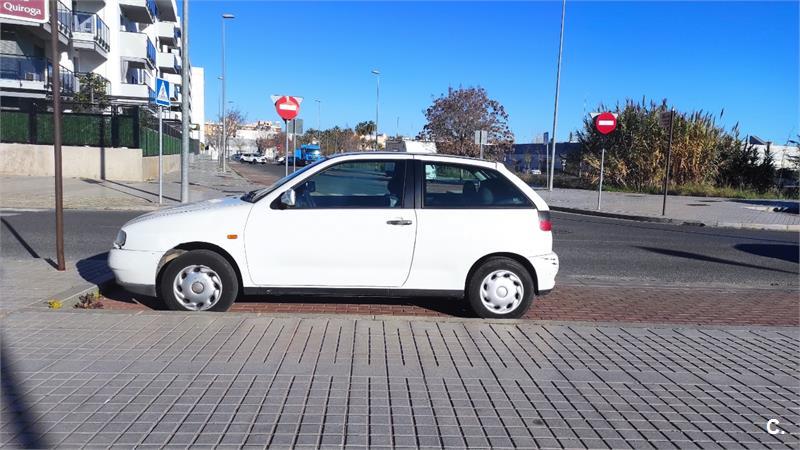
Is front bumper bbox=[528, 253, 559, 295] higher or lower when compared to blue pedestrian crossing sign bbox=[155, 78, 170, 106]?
lower

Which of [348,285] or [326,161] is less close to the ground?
[326,161]

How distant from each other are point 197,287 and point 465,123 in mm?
39777

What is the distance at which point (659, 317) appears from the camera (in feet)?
21.8

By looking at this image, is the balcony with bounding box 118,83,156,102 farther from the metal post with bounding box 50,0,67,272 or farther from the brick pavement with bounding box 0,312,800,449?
the brick pavement with bounding box 0,312,800,449

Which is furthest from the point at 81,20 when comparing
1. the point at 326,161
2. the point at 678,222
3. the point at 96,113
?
the point at 326,161

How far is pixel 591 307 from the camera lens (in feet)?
22.9

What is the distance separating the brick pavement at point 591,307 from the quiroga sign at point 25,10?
3.23m

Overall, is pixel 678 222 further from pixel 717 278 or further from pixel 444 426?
pixel 444 426

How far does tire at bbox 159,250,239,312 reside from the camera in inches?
230

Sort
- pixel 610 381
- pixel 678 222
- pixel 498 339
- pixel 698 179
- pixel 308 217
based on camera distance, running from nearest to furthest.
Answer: pixel 610 381, pixel 498 339, pixel 308 217, pixel 678 222, pixel 698 179

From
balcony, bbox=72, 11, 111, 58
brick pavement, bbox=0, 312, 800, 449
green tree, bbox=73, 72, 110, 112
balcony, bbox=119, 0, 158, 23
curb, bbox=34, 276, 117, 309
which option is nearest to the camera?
brick pavement, bbox=0, 312, 800, 449

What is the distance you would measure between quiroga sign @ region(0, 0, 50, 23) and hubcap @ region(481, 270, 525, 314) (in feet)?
18.6

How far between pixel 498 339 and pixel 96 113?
2257cm

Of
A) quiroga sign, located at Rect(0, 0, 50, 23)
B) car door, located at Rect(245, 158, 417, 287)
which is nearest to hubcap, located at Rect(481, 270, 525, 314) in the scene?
car door, located at Rect(245, 158, 417, 287)
